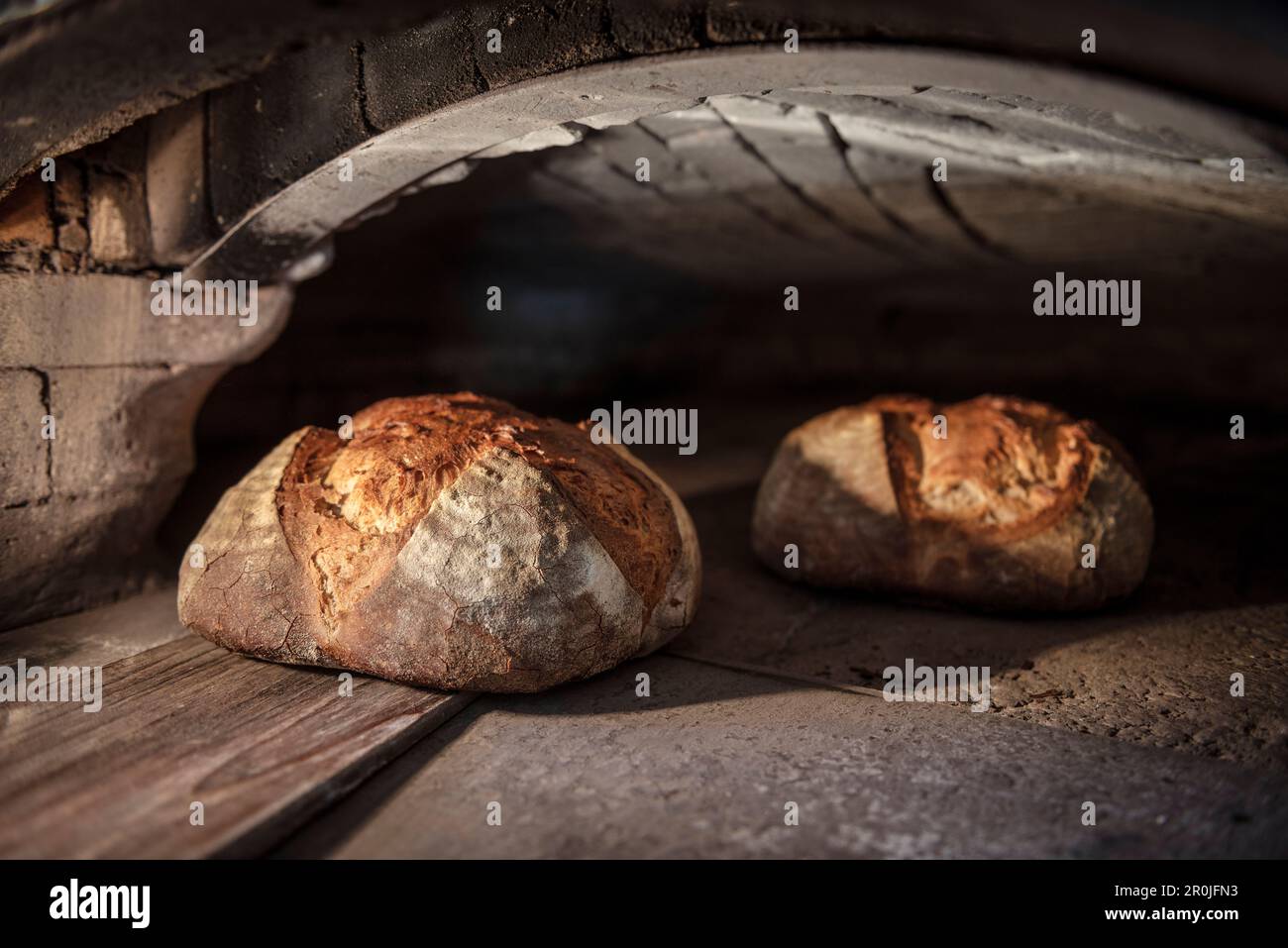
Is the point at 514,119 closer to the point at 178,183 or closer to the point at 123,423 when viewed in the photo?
the point at 178,183

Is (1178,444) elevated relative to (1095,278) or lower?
lower

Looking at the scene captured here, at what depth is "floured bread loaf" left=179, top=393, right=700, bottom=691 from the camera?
7.30ft

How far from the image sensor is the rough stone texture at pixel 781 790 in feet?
5.73

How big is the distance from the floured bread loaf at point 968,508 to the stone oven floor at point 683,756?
0.81 ft

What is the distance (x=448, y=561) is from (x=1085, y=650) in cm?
199

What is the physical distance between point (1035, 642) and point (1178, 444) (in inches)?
136

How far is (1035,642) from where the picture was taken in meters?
2.79

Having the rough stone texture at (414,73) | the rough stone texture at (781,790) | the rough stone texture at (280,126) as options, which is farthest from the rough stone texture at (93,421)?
the rough stone texture at (781,790)

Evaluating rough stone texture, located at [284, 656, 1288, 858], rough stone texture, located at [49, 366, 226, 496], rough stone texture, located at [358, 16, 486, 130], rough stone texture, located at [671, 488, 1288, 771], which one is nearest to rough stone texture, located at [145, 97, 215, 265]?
rough stone texture, located at [49, 366, 226, 496]

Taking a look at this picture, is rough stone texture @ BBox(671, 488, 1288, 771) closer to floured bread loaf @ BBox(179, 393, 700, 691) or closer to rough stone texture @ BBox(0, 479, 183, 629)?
floured bread loaf @ BBox(179, 393, 700, 691)

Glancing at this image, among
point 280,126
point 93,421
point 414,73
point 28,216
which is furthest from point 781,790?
point 28,216

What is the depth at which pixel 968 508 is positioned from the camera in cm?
297
